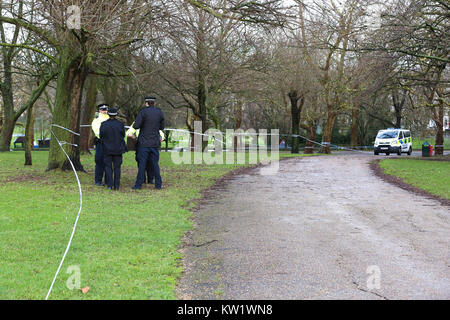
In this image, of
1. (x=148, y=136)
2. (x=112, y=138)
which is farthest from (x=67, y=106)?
(x=148, y=136)

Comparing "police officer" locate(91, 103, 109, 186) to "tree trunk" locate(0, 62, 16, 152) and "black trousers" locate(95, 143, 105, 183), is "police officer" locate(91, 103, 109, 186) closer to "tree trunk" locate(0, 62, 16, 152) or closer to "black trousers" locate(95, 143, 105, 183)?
"black trousers" locate(95, 143, 105, 183)

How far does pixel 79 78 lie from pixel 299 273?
1269cm

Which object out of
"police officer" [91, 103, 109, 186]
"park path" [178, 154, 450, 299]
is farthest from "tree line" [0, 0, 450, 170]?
"park path" [178, 154, 450, 299]

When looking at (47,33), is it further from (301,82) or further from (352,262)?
(301,82)

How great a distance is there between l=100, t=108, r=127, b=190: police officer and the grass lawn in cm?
50

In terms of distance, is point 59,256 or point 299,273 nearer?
point 299,273

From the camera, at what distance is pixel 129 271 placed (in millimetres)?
5707

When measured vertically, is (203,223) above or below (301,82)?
below

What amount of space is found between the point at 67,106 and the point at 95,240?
10165 mm

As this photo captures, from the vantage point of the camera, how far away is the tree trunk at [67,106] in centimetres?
1623

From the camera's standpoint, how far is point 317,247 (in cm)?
707
